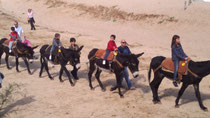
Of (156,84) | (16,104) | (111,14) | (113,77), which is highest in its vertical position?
(111,14)

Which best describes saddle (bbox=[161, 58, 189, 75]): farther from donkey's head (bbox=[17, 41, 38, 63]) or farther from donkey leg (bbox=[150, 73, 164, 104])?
donkey's head (bbox=[17, 41, 38, 63])

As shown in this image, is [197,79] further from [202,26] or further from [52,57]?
[202,26]

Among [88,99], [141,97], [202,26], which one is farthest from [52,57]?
[202,26]

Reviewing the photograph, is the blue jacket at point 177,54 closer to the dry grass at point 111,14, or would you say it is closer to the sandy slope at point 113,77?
the sandy slope at point 113,77

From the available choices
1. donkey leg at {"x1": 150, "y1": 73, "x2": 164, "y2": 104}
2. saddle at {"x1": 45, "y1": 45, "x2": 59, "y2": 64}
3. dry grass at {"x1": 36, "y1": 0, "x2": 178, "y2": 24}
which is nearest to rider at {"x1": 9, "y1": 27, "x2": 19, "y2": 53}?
saddle at {"x1": 45, "y1": 45, "x2": 59, "y2": 64}

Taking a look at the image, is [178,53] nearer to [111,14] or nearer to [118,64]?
[118,64]

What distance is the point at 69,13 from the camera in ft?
104

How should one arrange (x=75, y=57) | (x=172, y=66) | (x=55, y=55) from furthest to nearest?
1. (x=55, y=55)
2. (x=75, y=57)
3. (x=172, y=66)

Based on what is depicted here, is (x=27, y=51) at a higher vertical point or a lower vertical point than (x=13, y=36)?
lower

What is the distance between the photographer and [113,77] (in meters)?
10.8

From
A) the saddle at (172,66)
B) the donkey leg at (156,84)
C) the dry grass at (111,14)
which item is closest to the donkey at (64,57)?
the donkey leg at (156,84)

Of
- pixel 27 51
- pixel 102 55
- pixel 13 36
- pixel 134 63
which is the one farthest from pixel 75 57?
pixel 13 36

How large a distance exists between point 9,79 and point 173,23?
55.4 feet

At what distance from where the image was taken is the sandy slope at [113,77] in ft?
24.2
